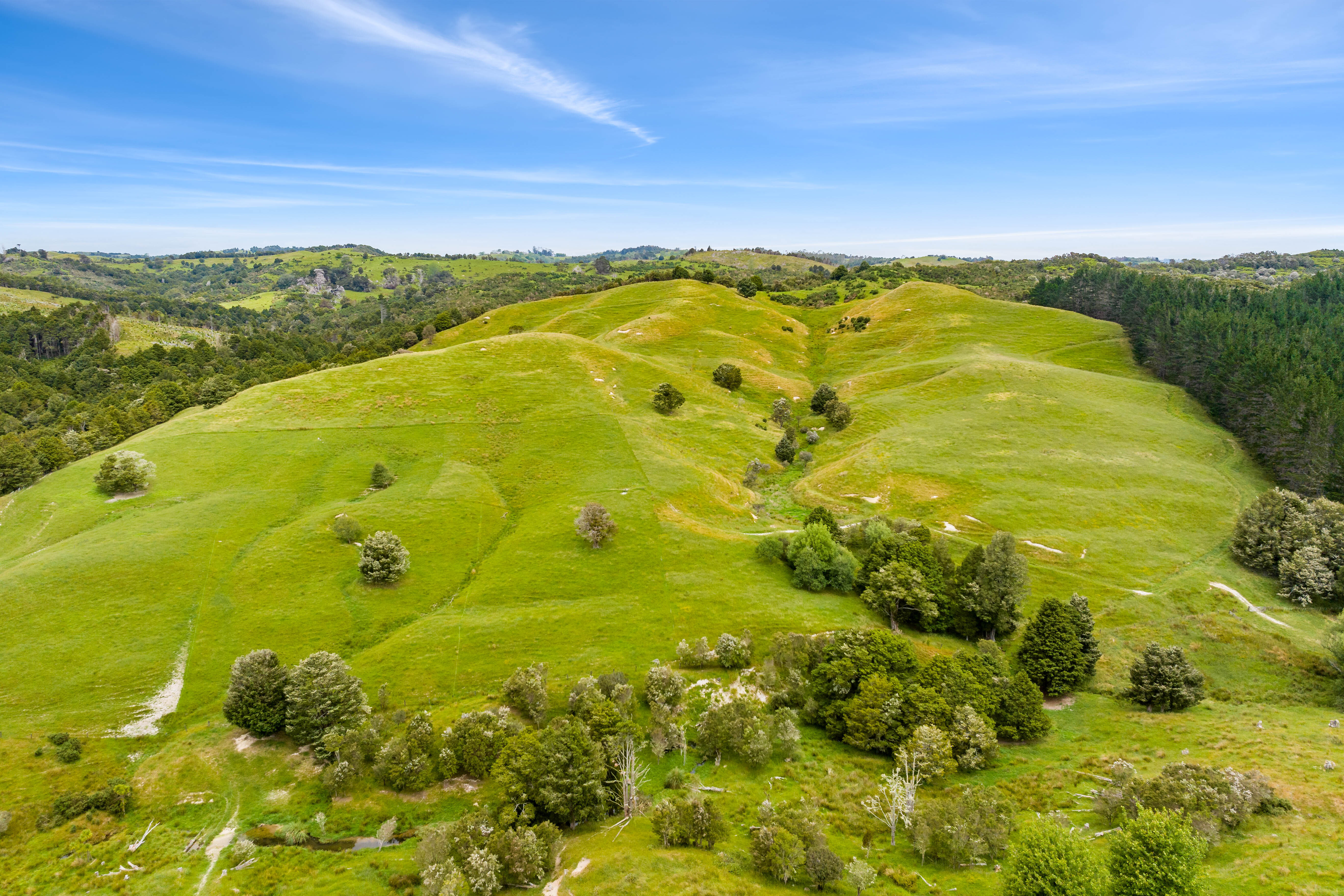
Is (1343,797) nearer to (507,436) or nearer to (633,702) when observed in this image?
(633,702)

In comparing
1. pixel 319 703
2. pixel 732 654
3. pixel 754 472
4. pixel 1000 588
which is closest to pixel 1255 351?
pixel 1000 588

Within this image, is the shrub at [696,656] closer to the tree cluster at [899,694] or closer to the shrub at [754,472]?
the tree cluster at [899,694]

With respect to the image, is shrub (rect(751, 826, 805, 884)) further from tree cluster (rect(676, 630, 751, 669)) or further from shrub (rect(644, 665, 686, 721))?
tree cluster (rect(676, 630, 751, 669))

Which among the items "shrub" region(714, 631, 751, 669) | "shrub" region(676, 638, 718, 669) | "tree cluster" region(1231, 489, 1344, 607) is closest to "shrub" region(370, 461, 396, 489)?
"shrub" region(676, 638, 718, 669)

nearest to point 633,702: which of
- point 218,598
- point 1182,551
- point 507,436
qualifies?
point 218,598

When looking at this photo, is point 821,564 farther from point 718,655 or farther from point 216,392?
point 216,392
